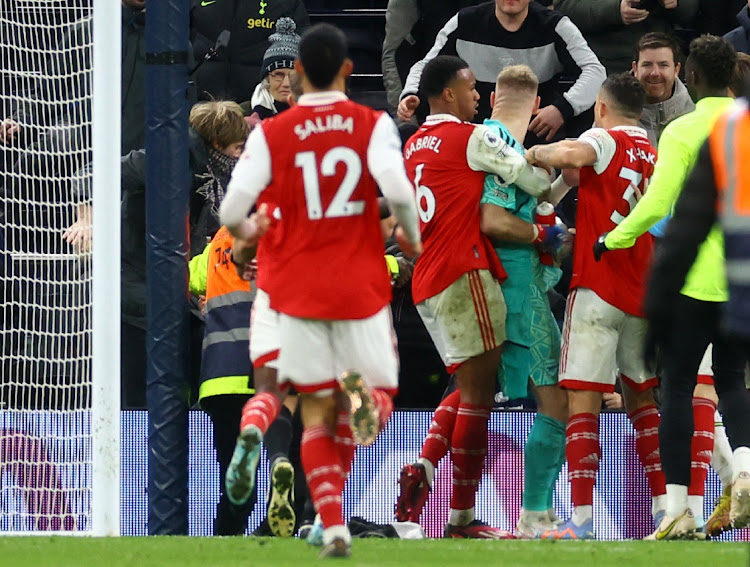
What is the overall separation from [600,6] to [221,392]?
4.13 m

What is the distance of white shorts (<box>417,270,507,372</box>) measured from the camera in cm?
770

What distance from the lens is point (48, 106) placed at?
7.87m

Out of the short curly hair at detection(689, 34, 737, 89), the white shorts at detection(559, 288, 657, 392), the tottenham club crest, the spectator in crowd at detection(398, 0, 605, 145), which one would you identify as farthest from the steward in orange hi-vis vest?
the short curly hair at detection(689, 34, 737, 89)

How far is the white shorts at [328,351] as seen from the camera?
603 centimetres

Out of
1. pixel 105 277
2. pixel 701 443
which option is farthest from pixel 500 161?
pixel 105 277

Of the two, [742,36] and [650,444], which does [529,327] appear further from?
[742,36]

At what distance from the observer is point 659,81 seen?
8945mm

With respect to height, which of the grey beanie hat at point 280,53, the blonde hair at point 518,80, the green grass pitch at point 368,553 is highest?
the grey beanie hat at point 280,53

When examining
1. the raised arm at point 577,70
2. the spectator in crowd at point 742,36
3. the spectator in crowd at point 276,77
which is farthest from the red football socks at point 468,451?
the spectator in crowd at point 742,36

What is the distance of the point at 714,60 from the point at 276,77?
323cm

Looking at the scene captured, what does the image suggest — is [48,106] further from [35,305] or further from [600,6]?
[600,6]

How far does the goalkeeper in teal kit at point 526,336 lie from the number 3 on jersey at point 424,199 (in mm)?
262

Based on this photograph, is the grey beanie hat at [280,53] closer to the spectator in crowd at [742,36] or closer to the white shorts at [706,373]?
the spectator in crowd at [742,36]

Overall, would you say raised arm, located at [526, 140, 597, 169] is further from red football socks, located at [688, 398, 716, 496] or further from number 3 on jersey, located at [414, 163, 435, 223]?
red football socks, located at [688, 398, 716, 496]
